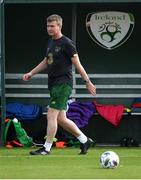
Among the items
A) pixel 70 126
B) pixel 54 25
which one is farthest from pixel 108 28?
pixel 70 126

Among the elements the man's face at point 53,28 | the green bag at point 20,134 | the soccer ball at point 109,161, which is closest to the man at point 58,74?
the man's face at point 53,28

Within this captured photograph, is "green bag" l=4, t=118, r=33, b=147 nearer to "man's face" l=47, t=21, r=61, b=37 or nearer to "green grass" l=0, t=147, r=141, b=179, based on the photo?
"green grass" l=0, t=147, r=141, b=179

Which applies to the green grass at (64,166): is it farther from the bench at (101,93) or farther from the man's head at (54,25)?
the bench at (101,93)

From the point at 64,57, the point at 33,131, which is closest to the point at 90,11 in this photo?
the point at 33,131

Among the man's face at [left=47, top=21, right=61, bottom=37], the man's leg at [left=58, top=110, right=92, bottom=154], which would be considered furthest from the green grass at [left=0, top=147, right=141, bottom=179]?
the man's face at [left=47, top=21, right=61, bottom=37]

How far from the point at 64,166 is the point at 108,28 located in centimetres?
577

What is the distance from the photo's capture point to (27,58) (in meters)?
14.2

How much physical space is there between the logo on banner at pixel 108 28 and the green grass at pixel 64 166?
130 inches

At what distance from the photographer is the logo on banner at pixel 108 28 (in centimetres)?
1412

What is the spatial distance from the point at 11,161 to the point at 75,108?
3.82 m

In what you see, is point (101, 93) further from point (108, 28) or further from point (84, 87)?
point (108, 28)

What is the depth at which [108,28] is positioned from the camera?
46.5ft

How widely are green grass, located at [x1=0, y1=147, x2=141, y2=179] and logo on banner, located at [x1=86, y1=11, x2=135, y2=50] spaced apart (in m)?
3.30

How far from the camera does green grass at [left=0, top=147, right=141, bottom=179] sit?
786 cm
